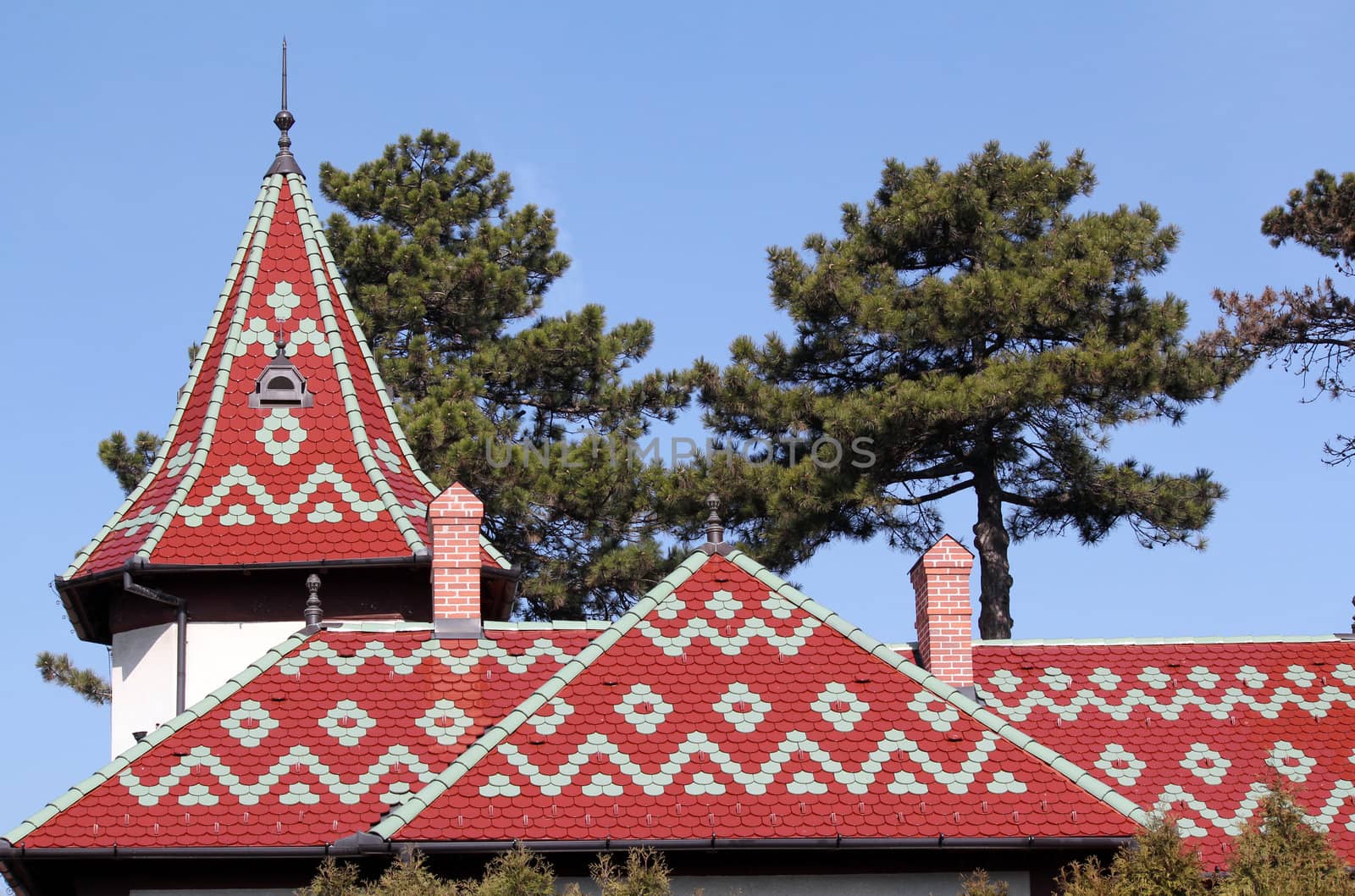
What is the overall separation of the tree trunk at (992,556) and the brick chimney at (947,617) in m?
9.84

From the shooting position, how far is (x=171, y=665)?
2048 centimetres

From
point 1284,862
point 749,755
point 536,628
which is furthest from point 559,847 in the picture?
point 1284,862

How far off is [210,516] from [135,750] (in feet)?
13.7

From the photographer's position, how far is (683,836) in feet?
51.7

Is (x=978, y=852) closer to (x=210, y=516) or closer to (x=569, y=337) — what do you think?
(x=210, y=516)

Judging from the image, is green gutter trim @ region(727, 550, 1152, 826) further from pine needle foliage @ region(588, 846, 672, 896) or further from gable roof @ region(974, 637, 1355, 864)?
pine needle foliage @ region(588, 846, 672, 896)

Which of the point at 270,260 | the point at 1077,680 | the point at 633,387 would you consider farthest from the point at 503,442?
the point at 1077,680

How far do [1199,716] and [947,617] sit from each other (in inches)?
95.1

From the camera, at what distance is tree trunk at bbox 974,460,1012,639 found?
29.4 m

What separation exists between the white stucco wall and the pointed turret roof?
0.72m

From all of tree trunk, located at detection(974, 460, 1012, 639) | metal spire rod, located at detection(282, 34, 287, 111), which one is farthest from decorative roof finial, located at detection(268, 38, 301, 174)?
tree trunk, located at detection(974, 460, 1012, 639)

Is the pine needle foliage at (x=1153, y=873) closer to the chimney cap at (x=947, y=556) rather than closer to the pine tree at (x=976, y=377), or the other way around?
the chimney cap at (x=947, y=556)

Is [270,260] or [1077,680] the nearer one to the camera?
[1077,680]

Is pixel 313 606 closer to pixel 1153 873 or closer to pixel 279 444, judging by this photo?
pixel 279 444
